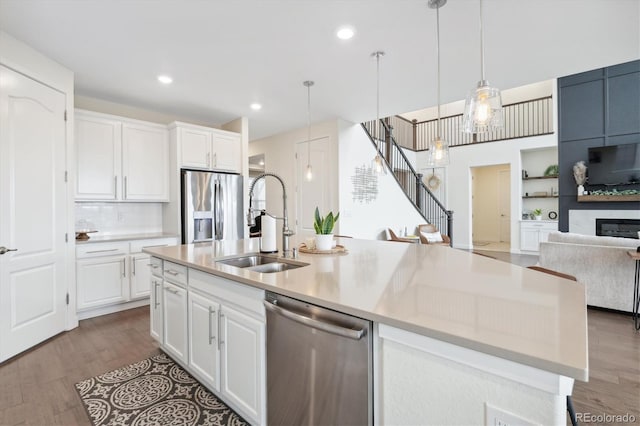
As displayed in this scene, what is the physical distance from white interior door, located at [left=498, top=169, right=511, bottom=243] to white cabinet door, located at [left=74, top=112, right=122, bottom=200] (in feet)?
32.5

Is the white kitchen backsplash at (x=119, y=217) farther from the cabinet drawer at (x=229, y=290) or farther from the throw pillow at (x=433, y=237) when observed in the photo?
the throw pillow at (x=433, y=237)

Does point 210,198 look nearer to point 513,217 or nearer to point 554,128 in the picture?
point 513,217

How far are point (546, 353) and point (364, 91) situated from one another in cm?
360

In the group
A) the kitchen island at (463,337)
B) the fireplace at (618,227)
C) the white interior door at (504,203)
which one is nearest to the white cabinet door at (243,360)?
the kitchen island at (463,337)

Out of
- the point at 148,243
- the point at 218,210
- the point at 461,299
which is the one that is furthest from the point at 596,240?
the point at 148,243

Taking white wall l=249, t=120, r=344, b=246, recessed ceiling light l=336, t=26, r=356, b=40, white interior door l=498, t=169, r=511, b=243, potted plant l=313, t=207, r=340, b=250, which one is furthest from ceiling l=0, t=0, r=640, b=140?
white interior door l=498, t=169, r=511, b=243

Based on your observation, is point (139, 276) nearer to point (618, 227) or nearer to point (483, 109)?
point (483, 109)

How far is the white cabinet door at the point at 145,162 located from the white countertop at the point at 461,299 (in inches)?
99.5

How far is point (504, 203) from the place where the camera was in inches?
365

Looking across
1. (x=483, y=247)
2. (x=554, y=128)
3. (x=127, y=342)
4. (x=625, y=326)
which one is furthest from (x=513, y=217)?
(x=127, y=342)

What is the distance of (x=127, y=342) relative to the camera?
2799 millimetres

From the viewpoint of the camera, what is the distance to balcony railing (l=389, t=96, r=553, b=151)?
742cm

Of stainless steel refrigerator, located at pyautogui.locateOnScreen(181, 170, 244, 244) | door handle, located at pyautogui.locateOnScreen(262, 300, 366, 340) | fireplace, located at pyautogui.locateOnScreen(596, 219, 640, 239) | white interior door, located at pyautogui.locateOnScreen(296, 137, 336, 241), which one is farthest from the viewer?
fireplace, located at pyautogui.locateOnScreen(596, 219, 640, 239)

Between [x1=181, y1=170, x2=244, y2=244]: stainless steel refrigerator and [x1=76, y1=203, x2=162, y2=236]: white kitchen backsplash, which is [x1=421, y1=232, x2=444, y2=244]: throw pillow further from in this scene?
[x1=76, y1=203, x2=162, y2=236]: white kitchen backsplash
